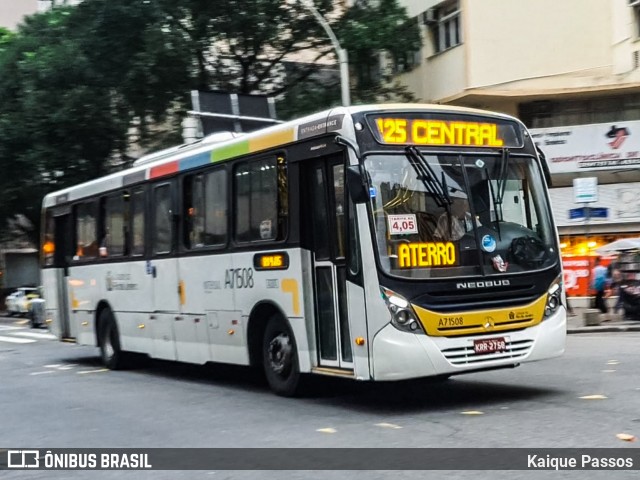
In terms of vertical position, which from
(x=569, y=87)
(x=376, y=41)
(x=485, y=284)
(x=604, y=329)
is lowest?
(x=604, y=329)

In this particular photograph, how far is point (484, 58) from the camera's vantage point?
27.3m

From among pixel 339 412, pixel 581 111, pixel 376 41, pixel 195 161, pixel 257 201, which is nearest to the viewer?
pixel 339 412

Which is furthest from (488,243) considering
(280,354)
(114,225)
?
(114,225)

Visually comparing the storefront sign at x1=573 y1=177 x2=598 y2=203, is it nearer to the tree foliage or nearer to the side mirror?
the tree foliage

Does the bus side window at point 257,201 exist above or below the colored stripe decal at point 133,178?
below

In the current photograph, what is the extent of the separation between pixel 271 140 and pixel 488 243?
2889 mm

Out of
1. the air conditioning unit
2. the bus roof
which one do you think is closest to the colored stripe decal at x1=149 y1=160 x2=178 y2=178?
the bus roof

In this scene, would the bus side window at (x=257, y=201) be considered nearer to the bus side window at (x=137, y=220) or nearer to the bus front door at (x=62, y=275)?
the bus side window at (x=137, y=220)

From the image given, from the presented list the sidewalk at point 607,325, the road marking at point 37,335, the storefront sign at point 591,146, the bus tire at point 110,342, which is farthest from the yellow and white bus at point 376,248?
the storefront sign at point 591,146

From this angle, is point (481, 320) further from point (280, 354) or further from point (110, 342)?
point (110, 342)

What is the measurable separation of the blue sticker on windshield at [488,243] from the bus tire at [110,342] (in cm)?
797

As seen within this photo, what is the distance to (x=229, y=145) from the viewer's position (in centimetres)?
1159

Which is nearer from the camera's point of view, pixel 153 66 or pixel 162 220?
pixel 162 220

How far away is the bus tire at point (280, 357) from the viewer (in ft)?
33.9
